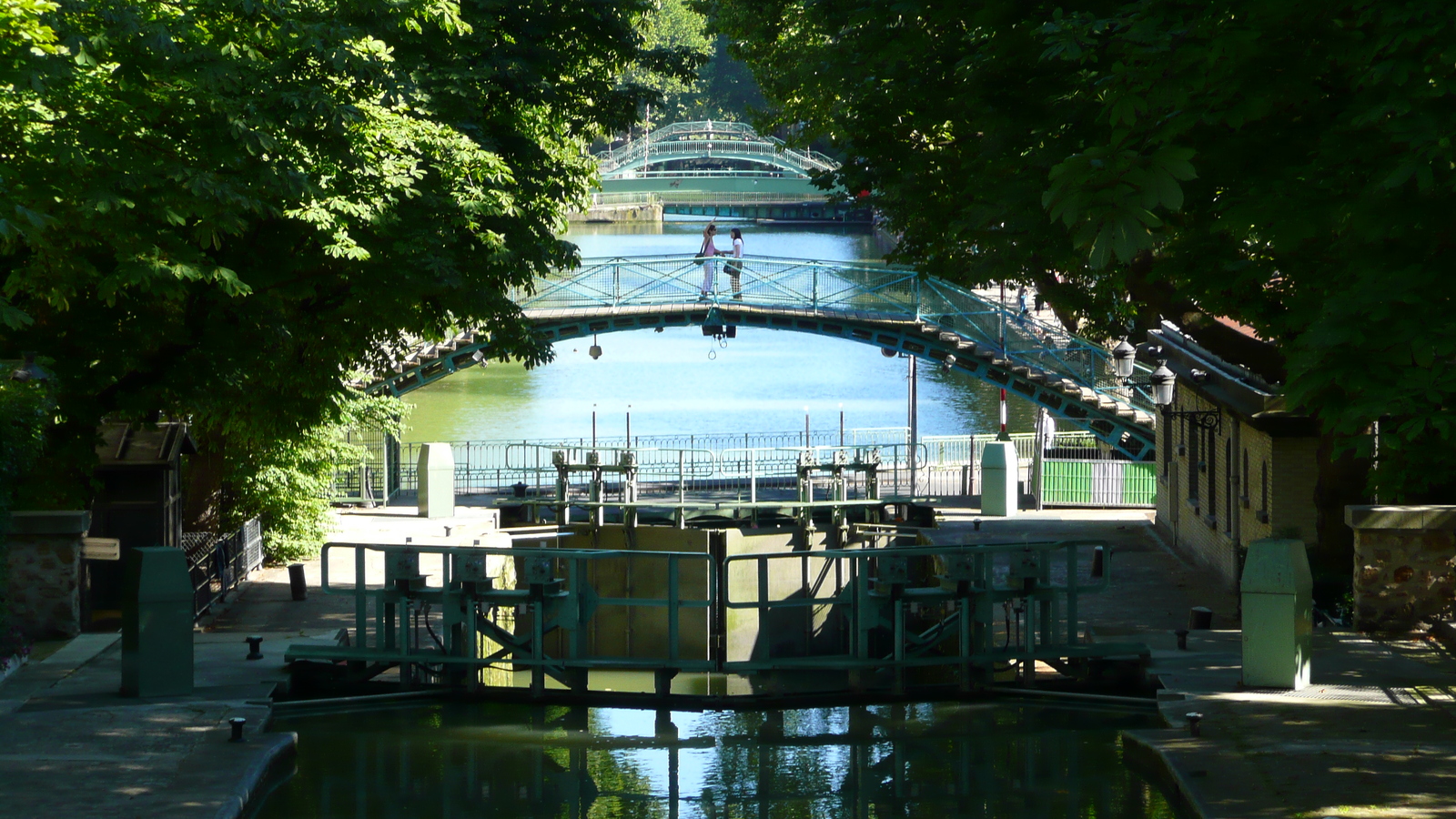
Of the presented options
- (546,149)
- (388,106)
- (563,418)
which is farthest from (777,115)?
(563,418)

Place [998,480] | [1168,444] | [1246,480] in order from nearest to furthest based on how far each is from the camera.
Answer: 1. [1246,480]
2. [1168,444]
3. [998,480]

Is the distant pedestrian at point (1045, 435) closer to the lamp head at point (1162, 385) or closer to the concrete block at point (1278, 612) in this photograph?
the lamp head at point (1162, 385)

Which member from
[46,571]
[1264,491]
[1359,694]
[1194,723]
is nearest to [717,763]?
[1194,723]

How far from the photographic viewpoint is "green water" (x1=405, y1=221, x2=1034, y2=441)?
49062 mm

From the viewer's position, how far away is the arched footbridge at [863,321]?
33.2 meters

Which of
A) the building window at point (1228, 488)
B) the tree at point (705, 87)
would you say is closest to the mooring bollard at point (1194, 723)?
the building window at point (1228, 488)

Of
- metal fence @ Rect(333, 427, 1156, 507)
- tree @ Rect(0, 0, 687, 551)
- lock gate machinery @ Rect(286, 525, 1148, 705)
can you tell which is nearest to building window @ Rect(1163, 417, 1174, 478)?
metal fence @ Rect(333, 427, 1156, 507)

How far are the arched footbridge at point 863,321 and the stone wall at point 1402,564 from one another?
57.7ft

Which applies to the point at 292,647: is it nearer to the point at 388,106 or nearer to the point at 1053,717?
the point at 388,106

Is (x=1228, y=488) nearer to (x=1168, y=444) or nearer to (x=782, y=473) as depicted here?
(x=1168, y=444)

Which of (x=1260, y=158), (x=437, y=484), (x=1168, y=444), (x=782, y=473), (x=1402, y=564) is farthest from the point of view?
(x=782, y=473)

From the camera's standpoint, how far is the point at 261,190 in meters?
15.1

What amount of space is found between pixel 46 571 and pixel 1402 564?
518 inches

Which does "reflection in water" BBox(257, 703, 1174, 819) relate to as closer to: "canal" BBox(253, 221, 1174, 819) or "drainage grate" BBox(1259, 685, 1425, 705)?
"canal" BBox(253, 221, 1174, 819)
